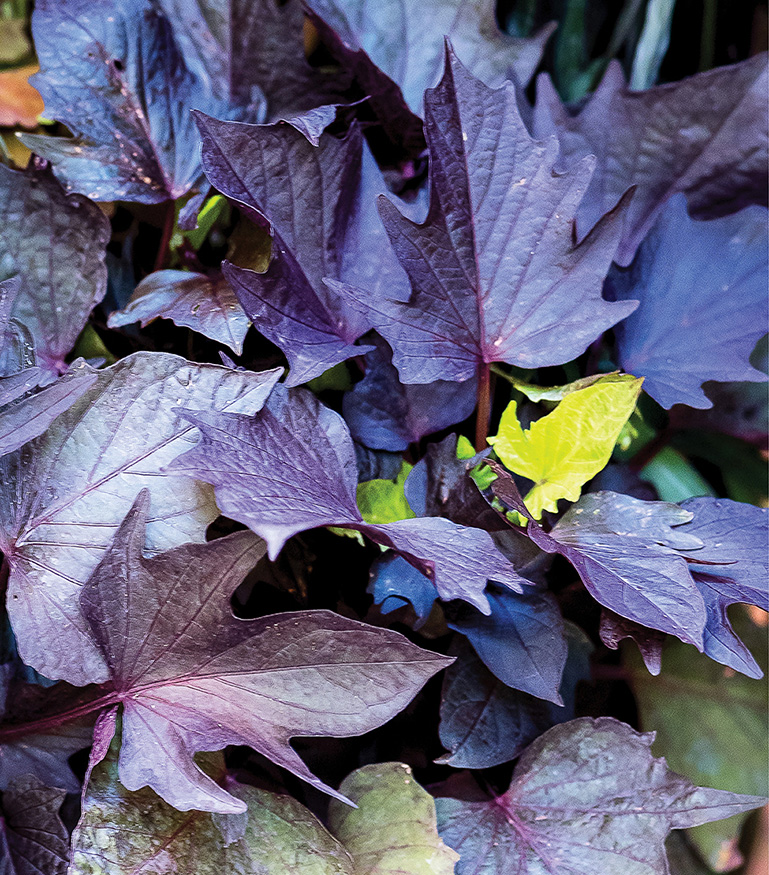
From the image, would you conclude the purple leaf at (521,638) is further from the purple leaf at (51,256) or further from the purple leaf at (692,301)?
the purple leaf at (51,256)

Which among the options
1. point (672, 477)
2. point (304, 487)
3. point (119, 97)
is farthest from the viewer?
point (672, 477)

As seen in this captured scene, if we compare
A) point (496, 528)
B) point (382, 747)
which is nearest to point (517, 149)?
point (496, 528)

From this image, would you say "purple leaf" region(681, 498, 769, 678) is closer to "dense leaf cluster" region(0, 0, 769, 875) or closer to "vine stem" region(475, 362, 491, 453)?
"dense leaf cluster" region(0, 0, 769, 875)

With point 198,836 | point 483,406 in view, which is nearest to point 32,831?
point 198,836

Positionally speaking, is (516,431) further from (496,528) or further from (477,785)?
(477,785)

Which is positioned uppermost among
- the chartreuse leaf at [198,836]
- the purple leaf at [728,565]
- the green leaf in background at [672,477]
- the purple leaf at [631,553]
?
the purple leaf at [631,553]

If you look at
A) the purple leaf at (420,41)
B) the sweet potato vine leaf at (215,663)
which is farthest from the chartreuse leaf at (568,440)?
the purple leaf at (420,41)

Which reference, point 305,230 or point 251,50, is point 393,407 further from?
point 251,50
